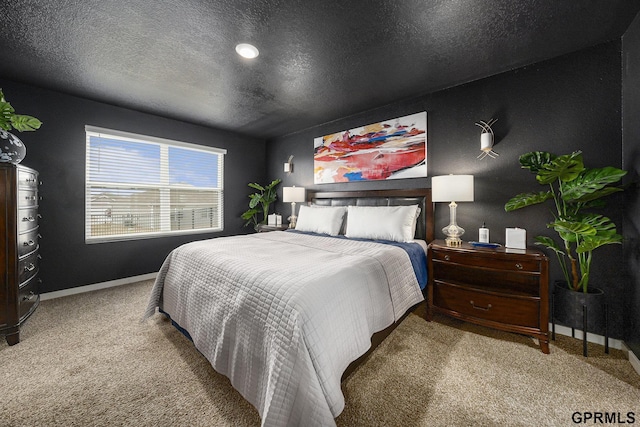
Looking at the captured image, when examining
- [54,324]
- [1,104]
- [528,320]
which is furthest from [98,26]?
[528,320]

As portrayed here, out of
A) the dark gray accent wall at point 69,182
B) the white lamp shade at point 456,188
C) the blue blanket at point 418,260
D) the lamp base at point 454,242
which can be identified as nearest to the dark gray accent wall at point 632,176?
the white lamp shade at point 456,188

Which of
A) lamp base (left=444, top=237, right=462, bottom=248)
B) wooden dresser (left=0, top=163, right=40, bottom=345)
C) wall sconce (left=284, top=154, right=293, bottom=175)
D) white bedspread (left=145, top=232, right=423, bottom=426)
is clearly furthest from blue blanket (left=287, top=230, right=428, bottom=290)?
wooden dresser (left=0, top=163, right=40, bottom=345)

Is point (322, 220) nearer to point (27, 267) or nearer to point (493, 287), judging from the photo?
point (493, 287)

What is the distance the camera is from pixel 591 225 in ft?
5.75

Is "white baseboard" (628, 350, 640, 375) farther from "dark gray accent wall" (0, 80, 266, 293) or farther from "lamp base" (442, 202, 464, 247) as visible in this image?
"dark gray accent wall" (0, 80, 266, 293)

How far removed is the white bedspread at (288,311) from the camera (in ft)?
3.59

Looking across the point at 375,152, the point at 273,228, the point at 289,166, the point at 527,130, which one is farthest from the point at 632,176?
the point at 289,166

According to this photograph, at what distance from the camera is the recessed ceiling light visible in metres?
2.07

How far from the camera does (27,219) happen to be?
A: 231 cm

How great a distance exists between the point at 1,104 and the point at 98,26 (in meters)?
1.04

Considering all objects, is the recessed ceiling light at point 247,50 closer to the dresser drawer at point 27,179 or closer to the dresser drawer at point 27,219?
the dresser drawer at point 27,179

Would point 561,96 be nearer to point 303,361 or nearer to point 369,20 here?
point 369,20

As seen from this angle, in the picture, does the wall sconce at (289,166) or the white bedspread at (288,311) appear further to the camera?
the wall sconce at (289,166)

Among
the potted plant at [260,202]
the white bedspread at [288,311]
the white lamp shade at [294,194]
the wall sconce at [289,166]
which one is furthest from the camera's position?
the potted plant at [260,202]
